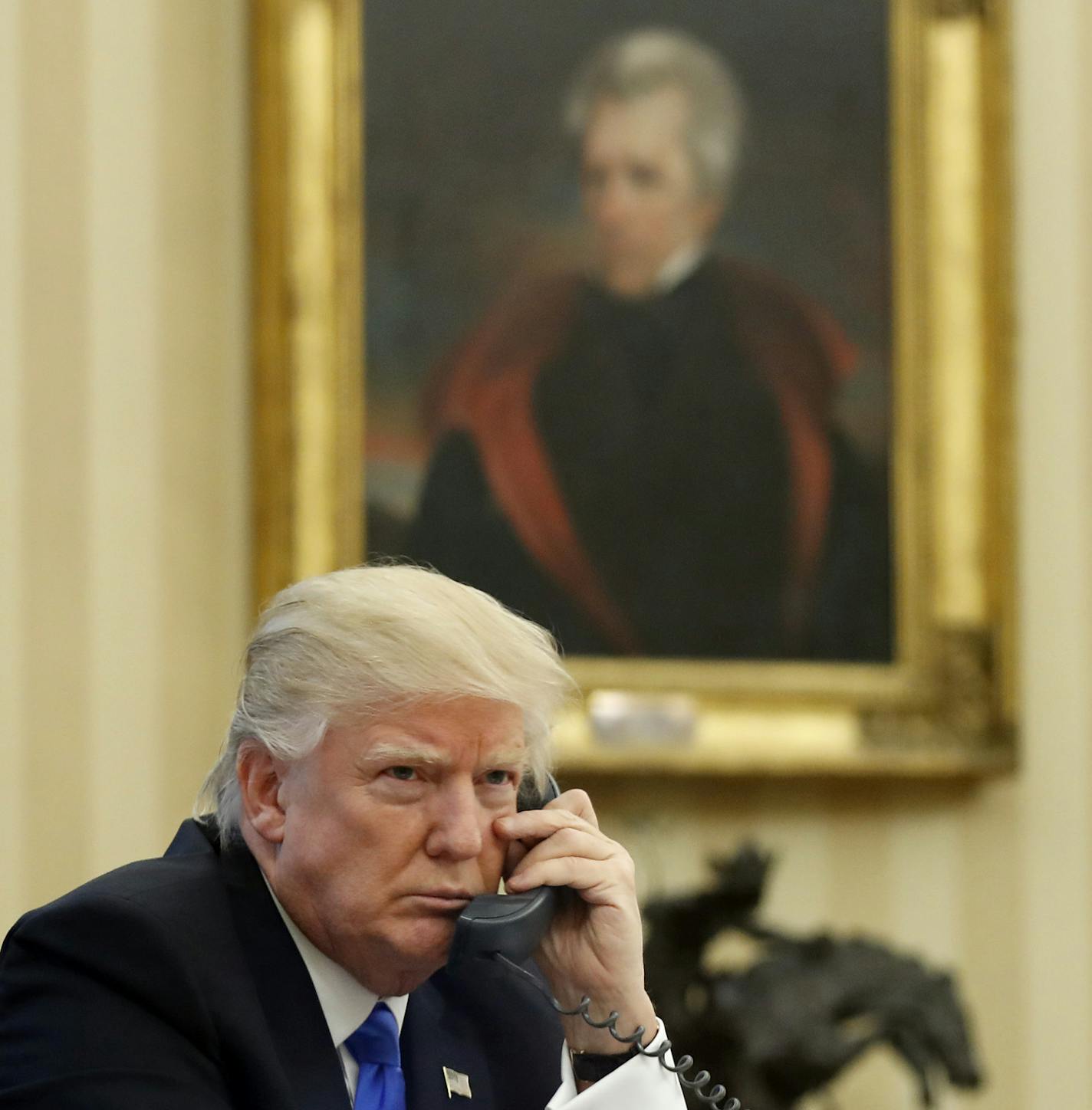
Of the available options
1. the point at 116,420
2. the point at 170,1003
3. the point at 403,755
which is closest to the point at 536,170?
the point at 116,420

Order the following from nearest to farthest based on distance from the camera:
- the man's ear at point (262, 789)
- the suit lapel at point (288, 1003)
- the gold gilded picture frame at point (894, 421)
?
the suit lapel at point (288, 1003) → the man's ear at point (262, 789) → the gold gilded picture frame at point (894, 421)

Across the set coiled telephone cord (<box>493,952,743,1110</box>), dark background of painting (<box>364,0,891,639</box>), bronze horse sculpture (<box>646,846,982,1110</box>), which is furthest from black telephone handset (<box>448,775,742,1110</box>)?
dark background of painting (<box>364,0,891,639</box>)

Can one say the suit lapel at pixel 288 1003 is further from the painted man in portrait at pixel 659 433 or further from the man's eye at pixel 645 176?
the man's eye at pixel 645 176

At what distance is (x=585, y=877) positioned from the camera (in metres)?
2.36

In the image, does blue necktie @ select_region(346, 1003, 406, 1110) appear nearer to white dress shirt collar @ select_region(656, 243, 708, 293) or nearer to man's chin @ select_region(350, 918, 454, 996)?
man's chin @ select_region(350, 918, 454, 996)

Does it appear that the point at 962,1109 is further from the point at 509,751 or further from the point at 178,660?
the point at 509,751

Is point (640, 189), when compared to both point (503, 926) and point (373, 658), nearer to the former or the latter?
point (373, 658)

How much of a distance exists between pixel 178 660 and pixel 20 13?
1.51m

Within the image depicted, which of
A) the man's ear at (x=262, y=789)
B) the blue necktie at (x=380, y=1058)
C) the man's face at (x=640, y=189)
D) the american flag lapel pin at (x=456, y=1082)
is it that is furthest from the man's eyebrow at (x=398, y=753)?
the man's face at (x=640, y=189)

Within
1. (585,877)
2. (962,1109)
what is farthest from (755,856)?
(585,877)

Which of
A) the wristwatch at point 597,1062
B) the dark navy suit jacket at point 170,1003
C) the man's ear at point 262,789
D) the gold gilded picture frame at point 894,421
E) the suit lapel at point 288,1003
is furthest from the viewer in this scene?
the gold gilded picture frame at point 894,421

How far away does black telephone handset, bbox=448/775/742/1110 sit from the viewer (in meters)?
2.10

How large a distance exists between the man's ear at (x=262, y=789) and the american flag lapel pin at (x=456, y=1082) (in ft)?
1.23

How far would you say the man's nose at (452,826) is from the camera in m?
2.13
